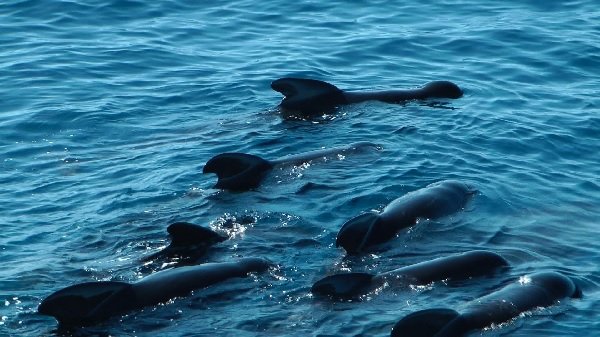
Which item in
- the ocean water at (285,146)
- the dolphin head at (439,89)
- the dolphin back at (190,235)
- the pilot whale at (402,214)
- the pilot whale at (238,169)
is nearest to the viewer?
the ocean water at (285,146)

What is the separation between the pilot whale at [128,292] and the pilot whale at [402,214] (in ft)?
3.74

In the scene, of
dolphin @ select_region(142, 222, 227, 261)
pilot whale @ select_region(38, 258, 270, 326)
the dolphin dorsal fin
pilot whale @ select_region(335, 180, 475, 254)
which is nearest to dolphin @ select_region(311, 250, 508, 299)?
pilot whale @ select_region(335, 180, 475, 254)

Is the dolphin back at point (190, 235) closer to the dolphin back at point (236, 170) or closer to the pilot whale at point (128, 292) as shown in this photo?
the pilot whale at point (128, 292)

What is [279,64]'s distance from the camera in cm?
2220

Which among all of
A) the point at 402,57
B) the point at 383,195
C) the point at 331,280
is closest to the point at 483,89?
the point at 402,57

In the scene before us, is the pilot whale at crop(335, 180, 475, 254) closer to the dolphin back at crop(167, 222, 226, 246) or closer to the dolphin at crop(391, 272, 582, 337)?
the dolphin back at crop(167, 222, 226, 246)

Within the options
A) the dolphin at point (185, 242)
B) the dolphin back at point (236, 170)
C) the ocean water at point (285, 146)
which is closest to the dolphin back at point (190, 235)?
the dolphin at point (185, 242)

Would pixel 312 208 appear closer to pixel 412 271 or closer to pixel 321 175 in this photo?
pixel 321 175

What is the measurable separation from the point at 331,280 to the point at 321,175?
3967mm

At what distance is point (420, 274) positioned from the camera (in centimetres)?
1306

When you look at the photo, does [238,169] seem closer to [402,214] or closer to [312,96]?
[402,214]

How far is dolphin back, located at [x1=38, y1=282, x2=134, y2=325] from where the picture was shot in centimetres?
1185

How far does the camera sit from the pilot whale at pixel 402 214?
13867mm

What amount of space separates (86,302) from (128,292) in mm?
486
